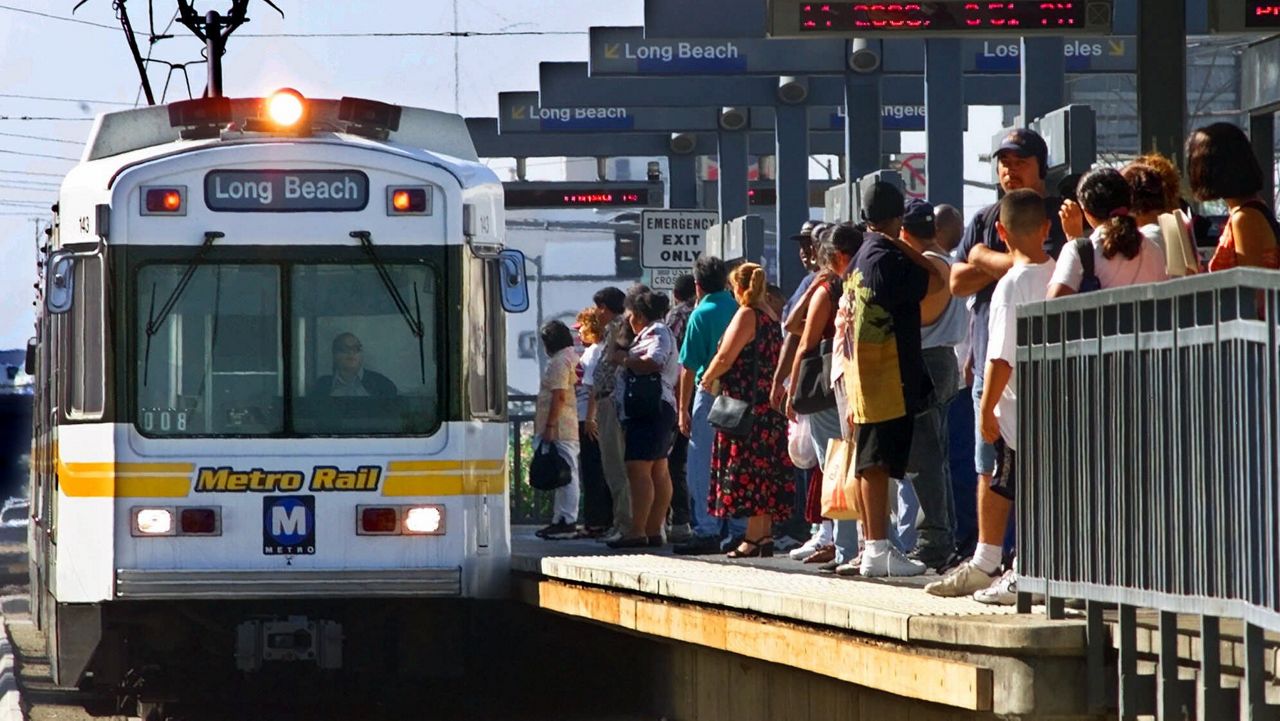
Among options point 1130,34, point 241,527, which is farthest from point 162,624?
point 1130,34

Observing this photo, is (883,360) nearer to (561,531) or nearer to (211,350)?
(211,350)

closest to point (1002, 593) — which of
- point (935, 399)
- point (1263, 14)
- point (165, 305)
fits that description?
point (935, 399)

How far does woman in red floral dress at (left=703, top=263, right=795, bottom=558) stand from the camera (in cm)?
1231

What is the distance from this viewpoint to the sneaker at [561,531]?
56.8 feet

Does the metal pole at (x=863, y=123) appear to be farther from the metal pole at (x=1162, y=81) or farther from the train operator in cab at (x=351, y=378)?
the metal pole at (x=1162, y=81)

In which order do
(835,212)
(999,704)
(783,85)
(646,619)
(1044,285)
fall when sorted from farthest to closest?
(783,85) → (835,212) → (646,619) → (1044,285) → (999,704)

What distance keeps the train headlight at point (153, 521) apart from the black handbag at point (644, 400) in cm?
314

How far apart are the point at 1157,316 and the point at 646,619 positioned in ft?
16.4

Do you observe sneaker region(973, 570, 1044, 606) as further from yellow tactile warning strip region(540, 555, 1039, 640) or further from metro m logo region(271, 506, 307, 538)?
metro m logo region(271, 506, 307, 538)

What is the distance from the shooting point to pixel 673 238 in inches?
953

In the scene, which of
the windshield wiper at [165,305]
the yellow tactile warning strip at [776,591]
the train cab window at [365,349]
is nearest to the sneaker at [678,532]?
the yellow tactile warning strip at [776,591]

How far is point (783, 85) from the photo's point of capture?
947 inches

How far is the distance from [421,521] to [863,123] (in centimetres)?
1078

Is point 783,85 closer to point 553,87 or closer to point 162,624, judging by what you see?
point 553,87
